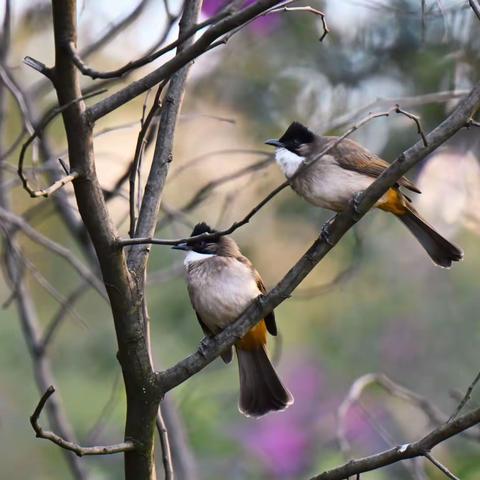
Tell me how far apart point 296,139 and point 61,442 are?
5.38ft

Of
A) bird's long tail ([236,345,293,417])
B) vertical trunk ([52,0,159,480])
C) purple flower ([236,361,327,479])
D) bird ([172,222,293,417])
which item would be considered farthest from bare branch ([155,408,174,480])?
purple flower ([236,361,327,479])

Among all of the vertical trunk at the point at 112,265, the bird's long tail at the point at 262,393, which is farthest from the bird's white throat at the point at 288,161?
the vertical trunk at the point at 112,265

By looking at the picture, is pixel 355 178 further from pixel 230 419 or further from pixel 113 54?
pixel 113 54

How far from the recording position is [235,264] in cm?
335

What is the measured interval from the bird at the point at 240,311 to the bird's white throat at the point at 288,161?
34 centimetres

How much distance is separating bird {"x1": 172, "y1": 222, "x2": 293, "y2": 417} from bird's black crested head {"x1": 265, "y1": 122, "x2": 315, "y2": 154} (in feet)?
1.20

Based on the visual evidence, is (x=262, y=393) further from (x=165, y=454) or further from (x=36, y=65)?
(x=36, y=65)

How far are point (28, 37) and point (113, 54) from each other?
0.53 meters

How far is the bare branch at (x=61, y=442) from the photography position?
5.37ft

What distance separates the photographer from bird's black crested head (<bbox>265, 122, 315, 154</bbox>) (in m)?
3.17

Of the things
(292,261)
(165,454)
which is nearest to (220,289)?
(165,454)

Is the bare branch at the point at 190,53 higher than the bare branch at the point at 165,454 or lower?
higher

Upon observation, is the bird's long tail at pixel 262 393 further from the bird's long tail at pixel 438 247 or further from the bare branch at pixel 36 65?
the bare branch at pixel 36 65

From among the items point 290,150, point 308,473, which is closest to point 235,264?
point 290,150
